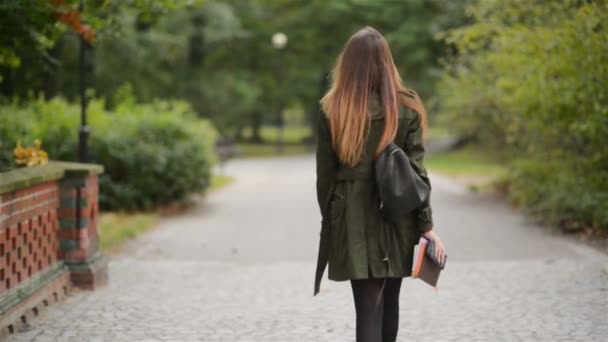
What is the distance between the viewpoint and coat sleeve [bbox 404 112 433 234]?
3.95m

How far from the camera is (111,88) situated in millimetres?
25781

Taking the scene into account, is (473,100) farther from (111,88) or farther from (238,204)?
(111,88)

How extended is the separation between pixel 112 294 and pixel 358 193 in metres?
3.86

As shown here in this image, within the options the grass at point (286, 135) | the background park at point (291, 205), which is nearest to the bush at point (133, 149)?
the background park at point (291, 205)

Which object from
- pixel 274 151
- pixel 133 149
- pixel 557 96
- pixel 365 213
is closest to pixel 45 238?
pixel 365 213

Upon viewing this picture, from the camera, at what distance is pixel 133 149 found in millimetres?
13211

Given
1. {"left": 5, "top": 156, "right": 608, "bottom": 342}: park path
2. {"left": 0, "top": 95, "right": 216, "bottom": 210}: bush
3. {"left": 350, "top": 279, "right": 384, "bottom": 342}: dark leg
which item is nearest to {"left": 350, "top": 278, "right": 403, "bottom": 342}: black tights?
{"left": 350, "top": 279, "right": 384, "bottom": 342}: dark leg

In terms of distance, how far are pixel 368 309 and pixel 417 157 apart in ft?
2.56

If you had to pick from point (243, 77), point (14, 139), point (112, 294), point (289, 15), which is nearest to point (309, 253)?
point (112, 294)

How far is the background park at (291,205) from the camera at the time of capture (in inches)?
237

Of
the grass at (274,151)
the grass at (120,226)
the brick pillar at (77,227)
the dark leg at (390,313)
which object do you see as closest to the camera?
the dark leg at (390,313)

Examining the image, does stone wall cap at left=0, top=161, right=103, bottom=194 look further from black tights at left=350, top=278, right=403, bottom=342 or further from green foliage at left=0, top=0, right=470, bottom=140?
green foliage at left=0, top=0, right=470, bottom=140

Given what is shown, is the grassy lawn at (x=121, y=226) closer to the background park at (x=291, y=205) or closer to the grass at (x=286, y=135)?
the background park at (x=291, y=205)

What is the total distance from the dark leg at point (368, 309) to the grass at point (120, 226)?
20.9 ft
